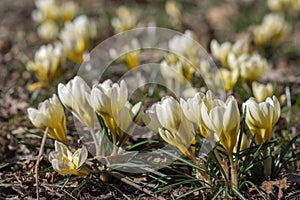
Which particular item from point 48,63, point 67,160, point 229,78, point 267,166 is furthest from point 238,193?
point 48,63

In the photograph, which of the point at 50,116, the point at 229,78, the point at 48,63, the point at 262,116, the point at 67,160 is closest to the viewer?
the point at 262,116

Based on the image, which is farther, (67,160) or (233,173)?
(67,160)

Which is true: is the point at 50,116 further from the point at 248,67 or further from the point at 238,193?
the point at 248,67

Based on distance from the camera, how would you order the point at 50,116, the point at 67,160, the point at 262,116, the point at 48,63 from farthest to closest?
the point at 48,63, the point at 50,116, the point at 67,160, the point at 262,116

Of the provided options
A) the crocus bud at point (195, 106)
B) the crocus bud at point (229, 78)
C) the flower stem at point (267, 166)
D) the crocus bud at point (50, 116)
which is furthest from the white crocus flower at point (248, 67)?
the crocus bud at point (50, 116)

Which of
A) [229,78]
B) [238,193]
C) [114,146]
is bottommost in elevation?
[238,193]

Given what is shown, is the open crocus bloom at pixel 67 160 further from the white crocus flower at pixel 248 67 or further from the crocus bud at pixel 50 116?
the white crocus flower at pixel 248 67

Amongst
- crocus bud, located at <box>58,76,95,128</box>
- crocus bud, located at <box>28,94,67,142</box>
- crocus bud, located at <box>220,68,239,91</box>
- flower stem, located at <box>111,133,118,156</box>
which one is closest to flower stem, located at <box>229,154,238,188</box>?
flower stem, located at <box>111,133,118,156</box>
